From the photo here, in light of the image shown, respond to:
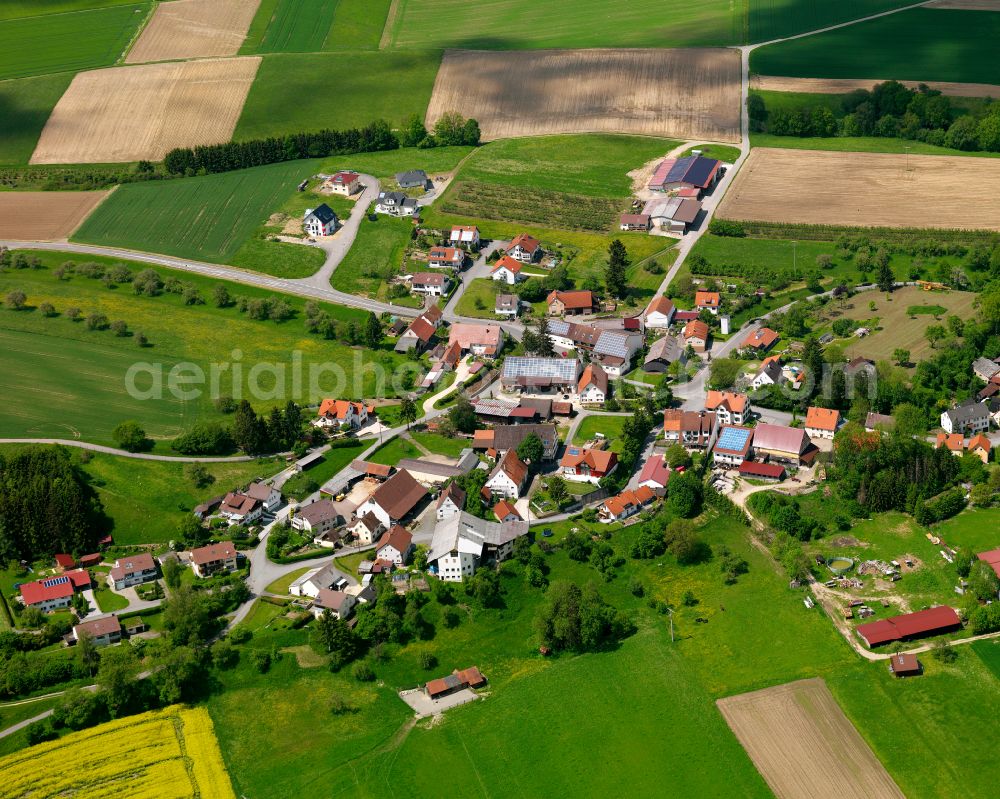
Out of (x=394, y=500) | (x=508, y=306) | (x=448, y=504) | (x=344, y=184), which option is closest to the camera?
(x=448, y=504)

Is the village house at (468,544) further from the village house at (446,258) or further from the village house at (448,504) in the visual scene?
the village house at (446,258)

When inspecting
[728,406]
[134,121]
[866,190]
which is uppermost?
[134,121]

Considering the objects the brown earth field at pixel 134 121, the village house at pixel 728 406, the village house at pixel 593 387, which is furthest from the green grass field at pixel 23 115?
the village house at pixel 728 406

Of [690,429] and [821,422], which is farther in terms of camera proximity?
[821,422]

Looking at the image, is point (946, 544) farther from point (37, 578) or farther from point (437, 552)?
point (37, 578)

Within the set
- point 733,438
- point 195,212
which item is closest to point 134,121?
point 195,212

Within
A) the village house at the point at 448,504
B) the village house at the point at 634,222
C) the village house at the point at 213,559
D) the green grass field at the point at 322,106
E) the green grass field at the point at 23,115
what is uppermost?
the green grass field at the point at 23,115

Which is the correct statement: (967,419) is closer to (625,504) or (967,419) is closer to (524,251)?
(625,504)
